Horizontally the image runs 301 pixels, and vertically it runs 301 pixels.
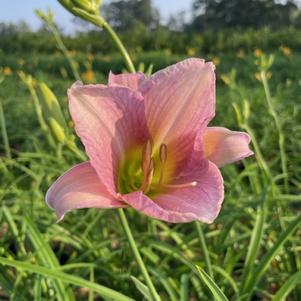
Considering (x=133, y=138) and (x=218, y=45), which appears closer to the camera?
(x=133, y=138)

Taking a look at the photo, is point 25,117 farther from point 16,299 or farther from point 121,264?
point 16,299

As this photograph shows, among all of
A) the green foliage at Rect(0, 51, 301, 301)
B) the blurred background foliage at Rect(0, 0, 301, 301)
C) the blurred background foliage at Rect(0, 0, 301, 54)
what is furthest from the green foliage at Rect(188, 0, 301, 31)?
the green foliage at Rect(0, 51, 301, 301)

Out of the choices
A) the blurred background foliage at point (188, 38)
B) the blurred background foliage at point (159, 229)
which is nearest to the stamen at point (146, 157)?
the blurred background foliage at point (159, 229)

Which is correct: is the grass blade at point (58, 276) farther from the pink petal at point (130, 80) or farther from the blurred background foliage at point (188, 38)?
the blurred background foliage at point (188, 38)

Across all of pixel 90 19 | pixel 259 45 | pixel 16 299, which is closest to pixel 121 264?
pixel 16 299

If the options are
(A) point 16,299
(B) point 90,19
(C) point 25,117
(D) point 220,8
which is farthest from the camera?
(D) point 220,8

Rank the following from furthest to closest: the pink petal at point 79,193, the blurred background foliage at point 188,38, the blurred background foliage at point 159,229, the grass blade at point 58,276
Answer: the blurred background foliage at point 188,38 < the blurred background foliage at point 159,229 < the grass blade at point 58,276 < the pink petal at point 79,193
